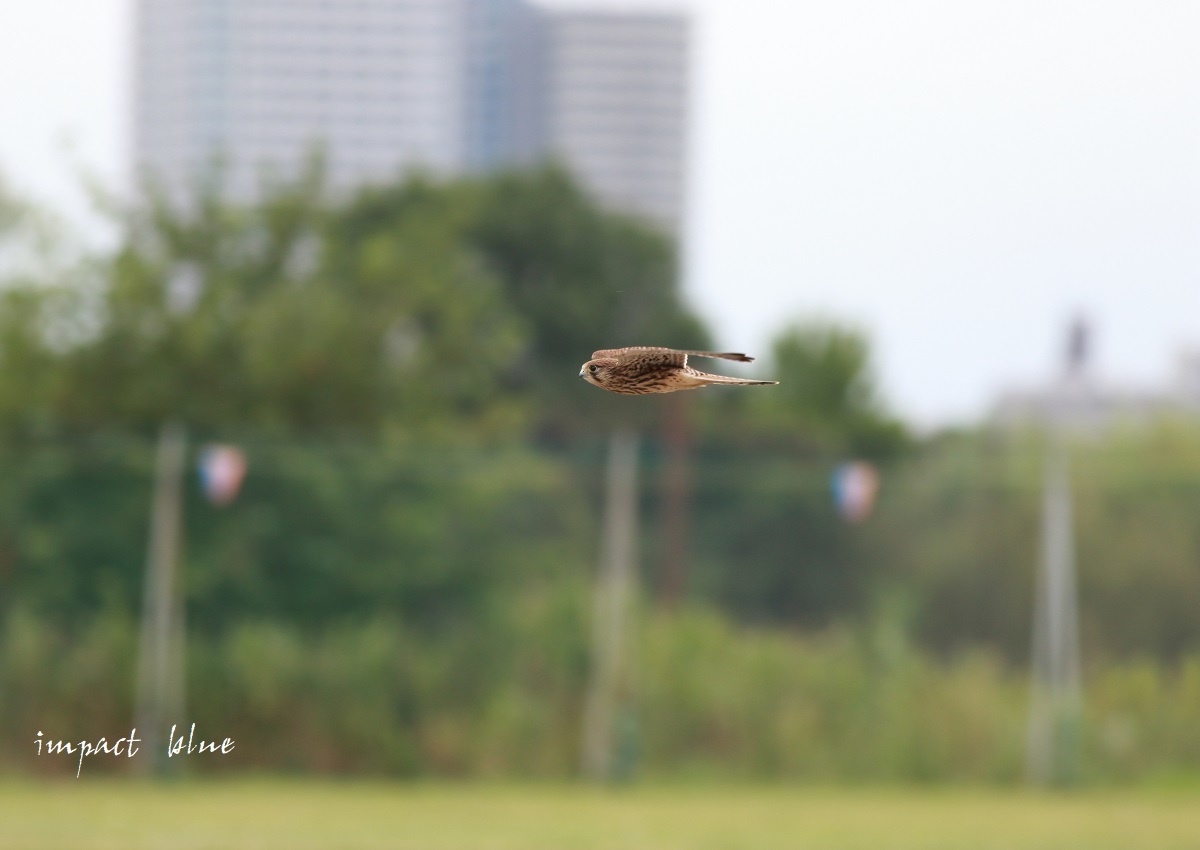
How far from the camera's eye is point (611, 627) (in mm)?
15539

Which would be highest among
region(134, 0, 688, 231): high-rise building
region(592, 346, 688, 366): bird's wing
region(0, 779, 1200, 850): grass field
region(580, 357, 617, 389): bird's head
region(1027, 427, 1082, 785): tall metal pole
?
region(134, 0, 688, 231): high-rise building

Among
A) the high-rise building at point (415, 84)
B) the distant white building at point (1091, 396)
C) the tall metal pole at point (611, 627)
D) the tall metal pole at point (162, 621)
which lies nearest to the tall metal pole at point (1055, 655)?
the tall metal pole at point (611, 627)

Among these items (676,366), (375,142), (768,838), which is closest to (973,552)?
(768,838)

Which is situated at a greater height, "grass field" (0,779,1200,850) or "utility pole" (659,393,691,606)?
"utility pole" (659,393,691,606)

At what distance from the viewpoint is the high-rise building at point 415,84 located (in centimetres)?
4897

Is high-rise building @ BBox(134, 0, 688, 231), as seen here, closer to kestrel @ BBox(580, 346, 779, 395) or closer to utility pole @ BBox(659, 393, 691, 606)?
utility pole @ BBox(659, 393, 691, 606)

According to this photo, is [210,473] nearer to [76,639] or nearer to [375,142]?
[76,639]

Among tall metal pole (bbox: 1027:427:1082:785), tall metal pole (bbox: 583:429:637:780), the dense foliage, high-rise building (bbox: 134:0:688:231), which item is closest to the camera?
the dense foliage

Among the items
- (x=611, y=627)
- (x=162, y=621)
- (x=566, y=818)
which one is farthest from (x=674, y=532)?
(x=162, y=621)

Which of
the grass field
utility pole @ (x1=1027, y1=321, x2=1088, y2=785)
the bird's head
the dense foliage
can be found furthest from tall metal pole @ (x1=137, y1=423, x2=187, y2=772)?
the bird's head

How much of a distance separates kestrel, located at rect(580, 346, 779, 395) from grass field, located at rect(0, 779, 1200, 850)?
1030 centimetres

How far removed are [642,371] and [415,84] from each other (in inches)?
2529

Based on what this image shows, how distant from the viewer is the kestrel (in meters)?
1.56

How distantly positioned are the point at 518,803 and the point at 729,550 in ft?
11.2
